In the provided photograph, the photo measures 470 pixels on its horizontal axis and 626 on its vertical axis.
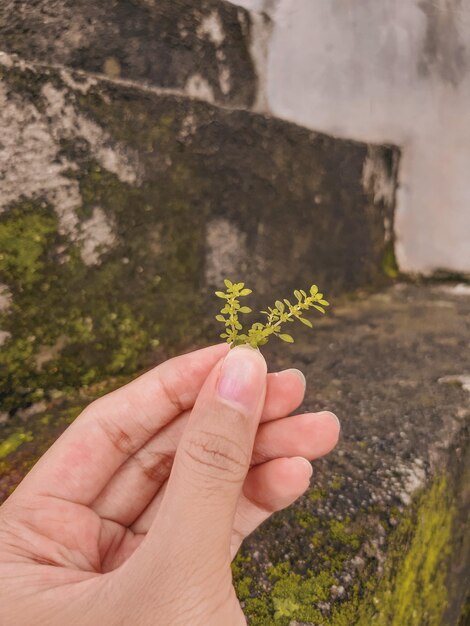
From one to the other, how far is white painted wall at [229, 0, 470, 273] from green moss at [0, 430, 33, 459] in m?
1.56

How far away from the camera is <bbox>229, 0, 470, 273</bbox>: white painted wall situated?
7.21ft

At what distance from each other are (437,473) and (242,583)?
588 mm

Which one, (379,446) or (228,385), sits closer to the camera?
(228,385)

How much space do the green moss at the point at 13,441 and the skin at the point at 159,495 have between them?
291mm

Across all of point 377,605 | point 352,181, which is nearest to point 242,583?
point 377,605

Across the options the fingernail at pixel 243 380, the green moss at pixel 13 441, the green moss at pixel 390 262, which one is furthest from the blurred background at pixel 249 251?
the fingernail at pixel 243 380

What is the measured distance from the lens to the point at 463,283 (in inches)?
104

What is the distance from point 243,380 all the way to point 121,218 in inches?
32.0

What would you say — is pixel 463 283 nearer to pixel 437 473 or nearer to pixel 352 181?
pixel 352 181

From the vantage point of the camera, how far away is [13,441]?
1255 millimetres

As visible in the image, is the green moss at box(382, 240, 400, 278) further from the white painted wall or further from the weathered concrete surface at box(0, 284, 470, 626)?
the weathered concrete surface at box(0, 284, 470, 626)

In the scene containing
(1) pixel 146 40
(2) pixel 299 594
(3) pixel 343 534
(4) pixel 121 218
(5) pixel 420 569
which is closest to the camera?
(2) pixel 299 594

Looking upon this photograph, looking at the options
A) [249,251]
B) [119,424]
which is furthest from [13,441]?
[249,251]

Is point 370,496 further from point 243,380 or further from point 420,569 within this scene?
point 243,380
